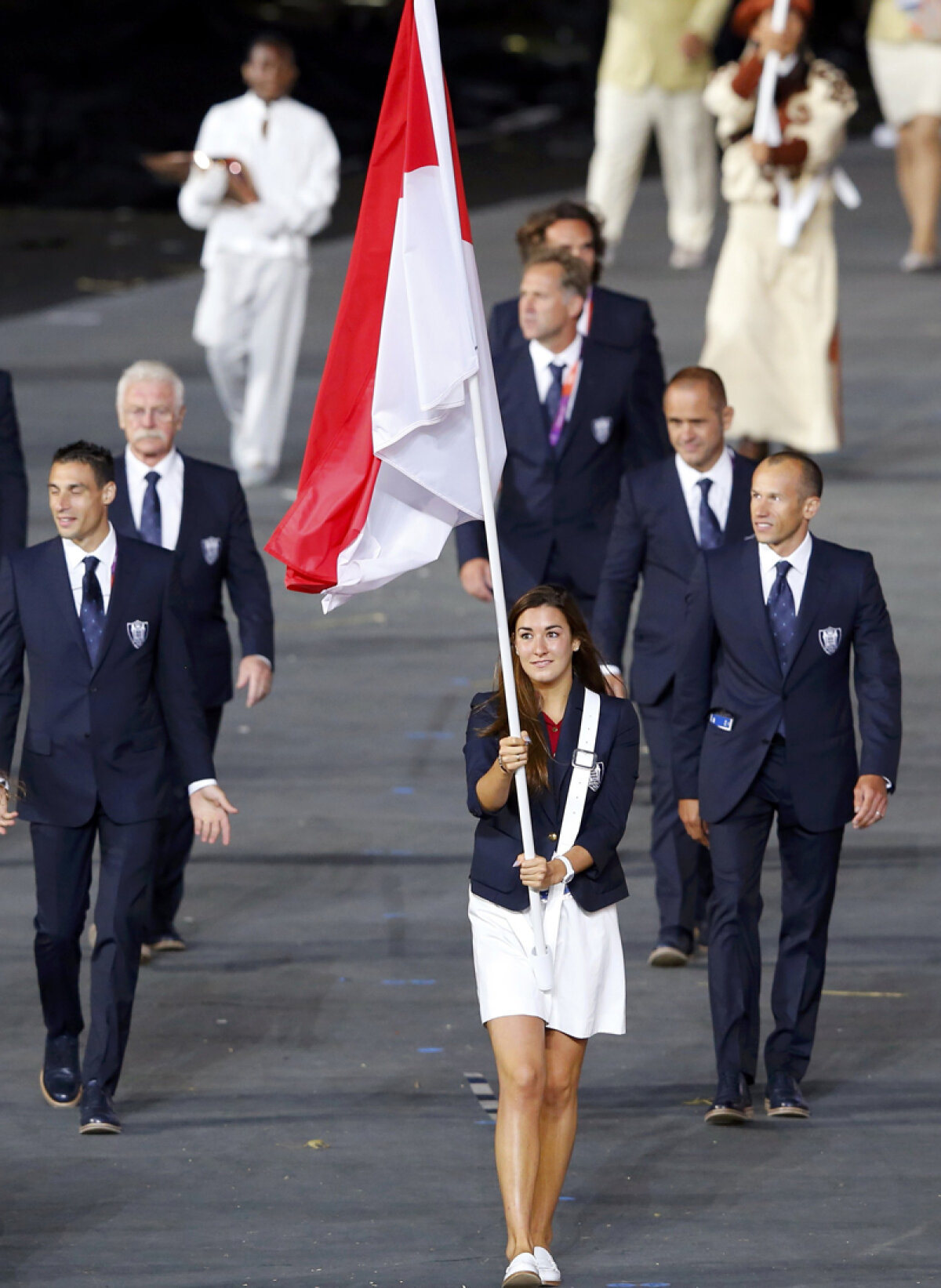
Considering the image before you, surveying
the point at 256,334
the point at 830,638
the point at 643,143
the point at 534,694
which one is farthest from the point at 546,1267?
the point at 643,143

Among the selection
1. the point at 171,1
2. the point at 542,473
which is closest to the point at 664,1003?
the point at 542,473

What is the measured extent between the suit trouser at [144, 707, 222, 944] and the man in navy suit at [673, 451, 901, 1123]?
6.71 feet

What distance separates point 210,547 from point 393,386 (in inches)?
80.7

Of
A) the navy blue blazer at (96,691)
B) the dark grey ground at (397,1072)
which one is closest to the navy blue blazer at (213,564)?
the navy blue blazer at (96,691)

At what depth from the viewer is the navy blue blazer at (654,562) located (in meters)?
9.15

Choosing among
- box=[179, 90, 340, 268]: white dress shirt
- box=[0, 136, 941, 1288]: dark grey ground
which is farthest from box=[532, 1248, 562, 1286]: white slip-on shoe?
box=[179, 90, 340, 268]: white dress shirt

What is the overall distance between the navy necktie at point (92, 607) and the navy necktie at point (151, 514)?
43.5 inches

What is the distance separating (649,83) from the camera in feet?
65.7

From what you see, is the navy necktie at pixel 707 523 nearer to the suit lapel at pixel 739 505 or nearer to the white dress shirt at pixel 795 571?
the suit lapel at pixel 739 505

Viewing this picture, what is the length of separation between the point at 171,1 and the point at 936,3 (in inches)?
756

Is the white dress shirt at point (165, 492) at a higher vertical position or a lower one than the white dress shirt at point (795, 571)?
higher

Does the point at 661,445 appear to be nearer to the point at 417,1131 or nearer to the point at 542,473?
the point at 542,473

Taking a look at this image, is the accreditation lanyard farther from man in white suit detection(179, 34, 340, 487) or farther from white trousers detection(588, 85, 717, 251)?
white trousers detection(588, 85, 717, 251)

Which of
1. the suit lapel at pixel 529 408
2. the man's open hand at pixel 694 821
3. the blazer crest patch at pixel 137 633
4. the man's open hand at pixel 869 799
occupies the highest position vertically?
the suit lapel at pixel 529 408
